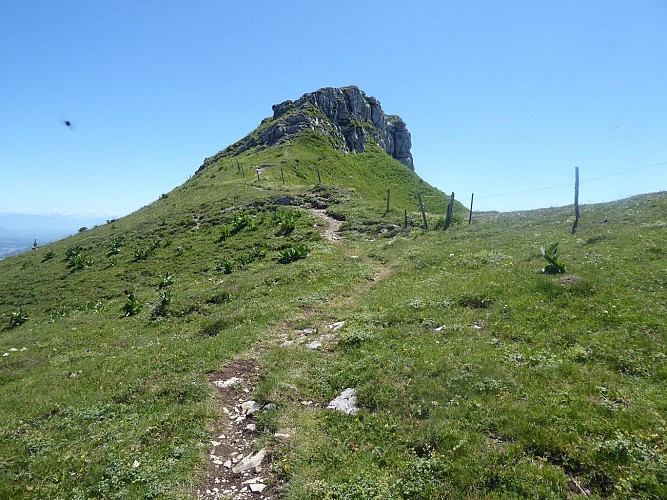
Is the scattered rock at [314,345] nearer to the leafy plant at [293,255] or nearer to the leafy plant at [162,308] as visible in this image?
the leafy plant at [162,308]

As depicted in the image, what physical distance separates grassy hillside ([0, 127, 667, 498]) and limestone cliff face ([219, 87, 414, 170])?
7009 cm

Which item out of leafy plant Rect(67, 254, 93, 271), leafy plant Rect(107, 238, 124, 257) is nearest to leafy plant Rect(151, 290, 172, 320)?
leafy plant Rect(67, 254, 93, 271)

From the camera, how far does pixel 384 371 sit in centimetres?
1223

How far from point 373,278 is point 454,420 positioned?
50.8ft

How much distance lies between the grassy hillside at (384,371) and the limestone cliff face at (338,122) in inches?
2760

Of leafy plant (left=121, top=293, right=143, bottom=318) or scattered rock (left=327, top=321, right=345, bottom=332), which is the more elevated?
scattered rock (left=327, top=321, right=345, bottom=332)

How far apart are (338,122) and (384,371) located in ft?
340

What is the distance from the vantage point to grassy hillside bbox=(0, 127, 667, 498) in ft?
27.1

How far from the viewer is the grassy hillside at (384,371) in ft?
27.1

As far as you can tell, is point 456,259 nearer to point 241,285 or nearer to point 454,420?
point 241,285

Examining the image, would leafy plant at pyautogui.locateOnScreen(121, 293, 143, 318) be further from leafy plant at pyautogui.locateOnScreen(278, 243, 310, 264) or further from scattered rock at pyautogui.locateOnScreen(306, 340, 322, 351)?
scattered rock at pyautogui.locateOnScreen(306, 340, 322, 351)

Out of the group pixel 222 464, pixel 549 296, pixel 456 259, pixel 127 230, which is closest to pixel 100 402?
pixel 222 464

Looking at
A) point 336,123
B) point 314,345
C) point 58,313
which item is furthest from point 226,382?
point 336,123

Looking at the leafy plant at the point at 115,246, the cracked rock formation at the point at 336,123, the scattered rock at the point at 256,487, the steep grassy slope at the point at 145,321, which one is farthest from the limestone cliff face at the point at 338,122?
the scattered rock at the point at 256,487
